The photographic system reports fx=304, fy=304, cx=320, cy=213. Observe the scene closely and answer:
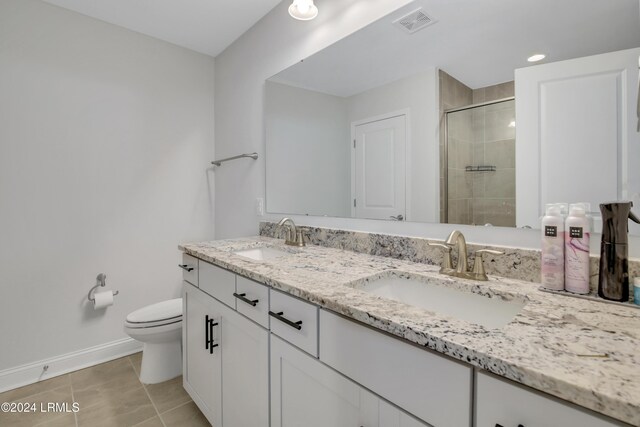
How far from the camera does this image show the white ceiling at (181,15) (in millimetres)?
2004

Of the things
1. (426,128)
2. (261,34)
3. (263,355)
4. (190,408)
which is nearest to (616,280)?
(426,128)

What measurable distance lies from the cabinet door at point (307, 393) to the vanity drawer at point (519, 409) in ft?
1.00

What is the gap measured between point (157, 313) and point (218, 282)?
3.00 feet

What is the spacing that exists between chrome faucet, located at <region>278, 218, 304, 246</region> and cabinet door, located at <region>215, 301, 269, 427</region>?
1.80 ft

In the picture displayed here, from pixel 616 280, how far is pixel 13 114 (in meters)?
3.00

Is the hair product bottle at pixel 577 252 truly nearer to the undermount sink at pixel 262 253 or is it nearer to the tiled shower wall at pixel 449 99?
the tiled shower wall at pixel 449 99

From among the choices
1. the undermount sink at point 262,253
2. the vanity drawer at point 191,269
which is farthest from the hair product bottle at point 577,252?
the vanity drawer at point 191,269

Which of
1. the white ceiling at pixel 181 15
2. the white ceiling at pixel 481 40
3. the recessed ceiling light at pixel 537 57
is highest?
the white ceiling at pixel 181 15

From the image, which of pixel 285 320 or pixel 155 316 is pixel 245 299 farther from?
pixel 155 316

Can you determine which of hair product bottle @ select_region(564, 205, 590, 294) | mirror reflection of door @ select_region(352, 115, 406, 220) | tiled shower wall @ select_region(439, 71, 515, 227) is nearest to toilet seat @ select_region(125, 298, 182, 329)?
mirror reflection of door @ select_region(352, 115, 406, 220)

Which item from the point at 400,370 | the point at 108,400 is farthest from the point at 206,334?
the point at 400,370

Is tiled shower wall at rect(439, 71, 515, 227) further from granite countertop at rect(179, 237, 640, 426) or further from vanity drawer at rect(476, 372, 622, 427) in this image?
vanity drawer at rect(476, 372, 622, 427)

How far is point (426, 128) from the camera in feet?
4.06

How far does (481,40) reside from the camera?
1.09 m
